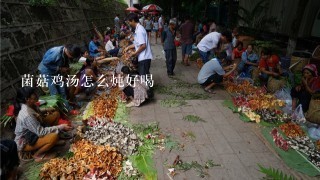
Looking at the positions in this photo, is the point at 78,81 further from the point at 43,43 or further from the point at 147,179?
the point at 147,179

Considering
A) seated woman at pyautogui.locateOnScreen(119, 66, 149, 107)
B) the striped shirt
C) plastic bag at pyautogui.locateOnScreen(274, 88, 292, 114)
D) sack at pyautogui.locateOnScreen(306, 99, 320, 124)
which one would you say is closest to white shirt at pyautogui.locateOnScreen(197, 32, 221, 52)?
plastic bag at pyautogui.locateOnScreen(274, 88, 292, 114)

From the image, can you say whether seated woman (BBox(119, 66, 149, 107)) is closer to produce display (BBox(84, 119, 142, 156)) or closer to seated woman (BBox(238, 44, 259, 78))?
produce display (BBox(84, 119, 142, 156))

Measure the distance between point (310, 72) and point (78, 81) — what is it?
6.40 meters

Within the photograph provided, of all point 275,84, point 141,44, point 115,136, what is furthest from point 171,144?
point 275,84

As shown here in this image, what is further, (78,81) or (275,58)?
(275,58)

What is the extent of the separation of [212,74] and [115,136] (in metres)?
4.15

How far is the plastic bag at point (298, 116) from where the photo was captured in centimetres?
584

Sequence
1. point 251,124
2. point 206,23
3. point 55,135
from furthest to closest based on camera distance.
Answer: point 206,23, point 251,124, point 55,135

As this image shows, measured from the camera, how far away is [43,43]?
27.7ft

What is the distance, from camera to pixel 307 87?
5.93 m

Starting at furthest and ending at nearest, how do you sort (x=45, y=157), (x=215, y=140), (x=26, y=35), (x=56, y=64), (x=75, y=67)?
(x=75, y=67), (x=26, y=35), (x=56, y=64), (x=215, y=140), (x=45, y=157)

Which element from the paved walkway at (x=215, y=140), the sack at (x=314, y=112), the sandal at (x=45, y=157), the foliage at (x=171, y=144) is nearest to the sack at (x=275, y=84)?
the paved walkway at (x=215, y=140)

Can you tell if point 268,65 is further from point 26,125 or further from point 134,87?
point 26,125

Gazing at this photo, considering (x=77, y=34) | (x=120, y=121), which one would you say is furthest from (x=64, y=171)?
(x=77, y=34)
